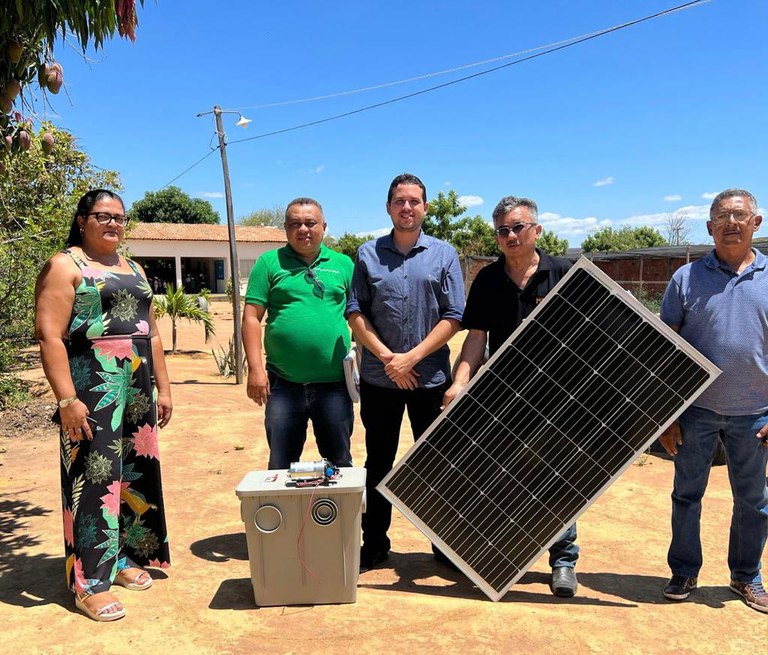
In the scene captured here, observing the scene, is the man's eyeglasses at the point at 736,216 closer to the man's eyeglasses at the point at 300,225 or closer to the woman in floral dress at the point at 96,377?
the man's eyeglasses at the point at 300,225

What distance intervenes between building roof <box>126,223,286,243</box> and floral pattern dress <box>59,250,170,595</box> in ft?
120

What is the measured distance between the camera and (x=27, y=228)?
7.38 metres

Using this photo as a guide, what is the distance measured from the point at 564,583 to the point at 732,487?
1.10 m

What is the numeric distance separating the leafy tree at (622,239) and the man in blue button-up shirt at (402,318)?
50.3 metres

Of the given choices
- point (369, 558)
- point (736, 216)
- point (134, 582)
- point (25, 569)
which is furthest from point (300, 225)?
point (25, 569)

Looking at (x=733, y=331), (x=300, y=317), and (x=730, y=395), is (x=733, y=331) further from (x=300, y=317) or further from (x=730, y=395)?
(x=300, y=317)

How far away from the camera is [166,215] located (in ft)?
174

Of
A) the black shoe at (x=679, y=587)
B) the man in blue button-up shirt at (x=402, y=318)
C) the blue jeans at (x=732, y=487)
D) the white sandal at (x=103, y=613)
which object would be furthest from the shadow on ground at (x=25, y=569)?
the blue jeans at (x=732, y=487)

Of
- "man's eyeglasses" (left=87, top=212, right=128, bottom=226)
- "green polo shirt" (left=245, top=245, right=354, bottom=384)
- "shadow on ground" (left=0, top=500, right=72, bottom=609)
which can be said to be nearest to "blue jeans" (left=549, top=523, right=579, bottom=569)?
"green polo shirt" (left=245, top=245, right=354, bottom=384)

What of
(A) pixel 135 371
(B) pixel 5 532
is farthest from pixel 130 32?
→ (B) pixel 5 532

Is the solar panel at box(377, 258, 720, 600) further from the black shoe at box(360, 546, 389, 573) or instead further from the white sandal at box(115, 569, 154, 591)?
the white sandal at box(115, 569, 154, 591)

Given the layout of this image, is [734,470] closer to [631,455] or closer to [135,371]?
[631,455]

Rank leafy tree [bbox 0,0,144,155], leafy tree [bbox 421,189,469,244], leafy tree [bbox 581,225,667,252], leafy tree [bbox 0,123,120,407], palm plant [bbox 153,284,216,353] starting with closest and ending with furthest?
leafy tree [bbox 0,0,144,155], leafy tree [bbox 0,123,120,407], palm plant [bbox 153,284,216,353], leafy tree [bbox 421,189,469,244], leafy tree [bbox 581,225,667,252]

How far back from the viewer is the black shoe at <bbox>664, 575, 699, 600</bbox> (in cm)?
377
